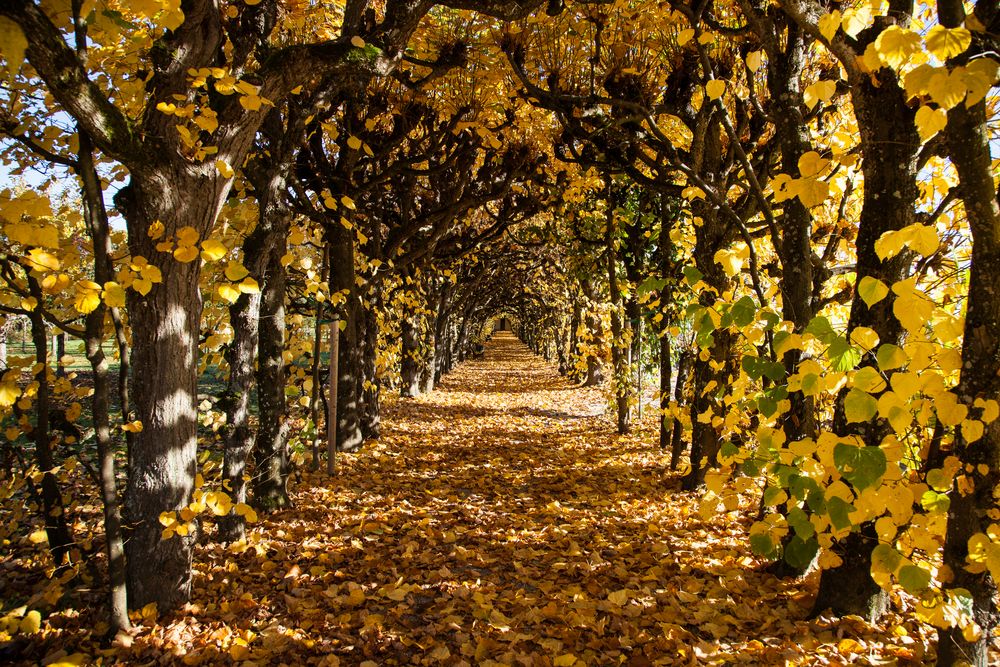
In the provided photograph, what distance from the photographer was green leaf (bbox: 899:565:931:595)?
172cm

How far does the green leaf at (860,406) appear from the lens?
5.28 ft

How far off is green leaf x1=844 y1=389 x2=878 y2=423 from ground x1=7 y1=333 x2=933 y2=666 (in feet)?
6.14

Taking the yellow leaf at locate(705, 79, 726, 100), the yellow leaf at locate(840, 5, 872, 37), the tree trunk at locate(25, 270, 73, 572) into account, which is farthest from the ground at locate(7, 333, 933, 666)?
the yellow leaf at locate(705, 79, 726, 100)

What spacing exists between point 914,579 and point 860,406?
65cm

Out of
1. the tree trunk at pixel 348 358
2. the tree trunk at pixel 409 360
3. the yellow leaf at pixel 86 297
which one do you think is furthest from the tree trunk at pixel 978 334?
the tree trunk at pixel 409 360

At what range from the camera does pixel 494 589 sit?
3859 millimetres

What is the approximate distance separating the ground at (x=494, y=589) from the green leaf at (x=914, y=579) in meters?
1.34

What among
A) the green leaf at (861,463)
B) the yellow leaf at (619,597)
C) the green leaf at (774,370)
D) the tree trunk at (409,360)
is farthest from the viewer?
the tree trunk at (409,360)

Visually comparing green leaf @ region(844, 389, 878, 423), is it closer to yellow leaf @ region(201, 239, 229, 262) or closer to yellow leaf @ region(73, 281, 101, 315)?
yellow leaf @ region(201, 239, 229, 262)

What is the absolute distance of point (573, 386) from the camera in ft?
61.2

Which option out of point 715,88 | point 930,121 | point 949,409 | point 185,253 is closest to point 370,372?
point 185,253

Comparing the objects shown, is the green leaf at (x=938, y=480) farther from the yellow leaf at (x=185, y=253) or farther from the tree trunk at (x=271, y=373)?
the tree trunk at (x=271, y=373)

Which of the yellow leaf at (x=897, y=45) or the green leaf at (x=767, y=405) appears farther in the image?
the green leaf at (x=767, y=405)

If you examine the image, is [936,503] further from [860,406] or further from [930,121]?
[930,121]
